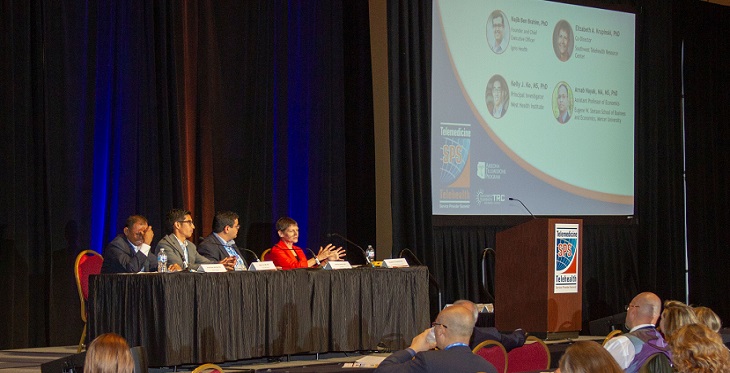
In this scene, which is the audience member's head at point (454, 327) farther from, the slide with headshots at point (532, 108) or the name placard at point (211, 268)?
the slide with headshots at point (532, 108)

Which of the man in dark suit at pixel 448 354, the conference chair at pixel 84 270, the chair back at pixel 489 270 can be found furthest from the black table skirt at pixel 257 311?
the man in dark suit at pixel 448 354

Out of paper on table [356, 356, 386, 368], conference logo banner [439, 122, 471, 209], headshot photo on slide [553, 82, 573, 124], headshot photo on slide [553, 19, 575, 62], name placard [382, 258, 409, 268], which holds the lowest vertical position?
paper on table [356, 356, 386, 368]

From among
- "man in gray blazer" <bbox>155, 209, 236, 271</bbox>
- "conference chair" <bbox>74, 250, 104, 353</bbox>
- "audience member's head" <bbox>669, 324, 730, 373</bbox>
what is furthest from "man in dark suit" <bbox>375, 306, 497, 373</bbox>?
"conference chair" <bbox>74, 250, 104, 353</bbox>

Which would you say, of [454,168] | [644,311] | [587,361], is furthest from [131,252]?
[587,361]

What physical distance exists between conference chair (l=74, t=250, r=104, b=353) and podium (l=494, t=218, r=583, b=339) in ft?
10.7

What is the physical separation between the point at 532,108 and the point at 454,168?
112 cm

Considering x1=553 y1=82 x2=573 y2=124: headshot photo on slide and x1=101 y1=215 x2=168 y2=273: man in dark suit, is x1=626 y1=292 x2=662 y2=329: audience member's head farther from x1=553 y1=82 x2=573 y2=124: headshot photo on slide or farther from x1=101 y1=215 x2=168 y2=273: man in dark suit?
x1=553 y1=82 x2=573 y2=124: headshot photo on slide

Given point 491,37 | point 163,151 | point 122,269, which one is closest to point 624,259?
point 491,37

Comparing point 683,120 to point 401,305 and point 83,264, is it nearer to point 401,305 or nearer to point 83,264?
point 401,305

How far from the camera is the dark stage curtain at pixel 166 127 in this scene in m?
7.18

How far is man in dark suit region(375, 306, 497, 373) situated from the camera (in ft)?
10.6

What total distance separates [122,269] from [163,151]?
164 cm

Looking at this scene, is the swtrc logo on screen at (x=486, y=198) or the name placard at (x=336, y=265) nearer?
the name placard at (x=336, y=265)

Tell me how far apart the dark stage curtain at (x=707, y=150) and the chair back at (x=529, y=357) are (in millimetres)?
6976
